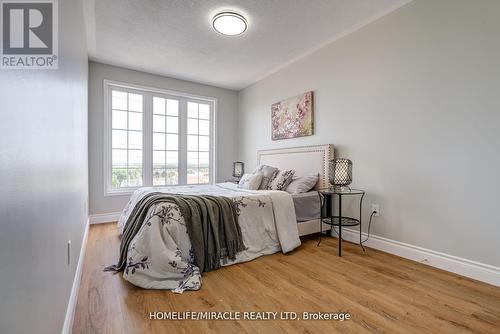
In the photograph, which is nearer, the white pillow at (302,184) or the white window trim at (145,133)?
the white pillow at (302,184)

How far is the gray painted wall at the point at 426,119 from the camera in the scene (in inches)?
80.4

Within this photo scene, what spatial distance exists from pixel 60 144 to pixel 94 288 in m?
1.24

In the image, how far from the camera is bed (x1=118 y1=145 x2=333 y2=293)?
6.35 ft

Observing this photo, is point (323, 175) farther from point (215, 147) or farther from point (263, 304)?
point (215, 147)

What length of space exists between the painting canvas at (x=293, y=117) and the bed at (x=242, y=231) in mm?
298

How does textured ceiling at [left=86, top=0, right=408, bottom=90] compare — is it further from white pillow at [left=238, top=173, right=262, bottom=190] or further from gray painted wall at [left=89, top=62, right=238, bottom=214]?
white pillow at [left=238, top=173, right=262, bottom=190]

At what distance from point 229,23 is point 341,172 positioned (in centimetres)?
217

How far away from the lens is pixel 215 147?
5.25 m

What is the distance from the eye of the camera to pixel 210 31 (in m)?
3.06

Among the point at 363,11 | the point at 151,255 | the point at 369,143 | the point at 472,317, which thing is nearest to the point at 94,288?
the point at 151,255

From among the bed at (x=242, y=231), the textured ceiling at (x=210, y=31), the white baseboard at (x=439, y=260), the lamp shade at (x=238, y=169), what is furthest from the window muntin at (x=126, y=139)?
the white baseboard at (x=439, y=260)

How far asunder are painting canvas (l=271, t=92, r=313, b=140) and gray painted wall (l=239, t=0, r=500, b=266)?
0.31 m

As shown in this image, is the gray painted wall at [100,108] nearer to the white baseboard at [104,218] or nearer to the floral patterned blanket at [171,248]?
the white baseboard at [104,218]

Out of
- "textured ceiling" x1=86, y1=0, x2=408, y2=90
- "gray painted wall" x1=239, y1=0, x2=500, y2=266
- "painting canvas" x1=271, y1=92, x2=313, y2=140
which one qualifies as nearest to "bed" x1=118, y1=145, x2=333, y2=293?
"painting canvas" x1=271, y1=92, x2=313, y2=140
